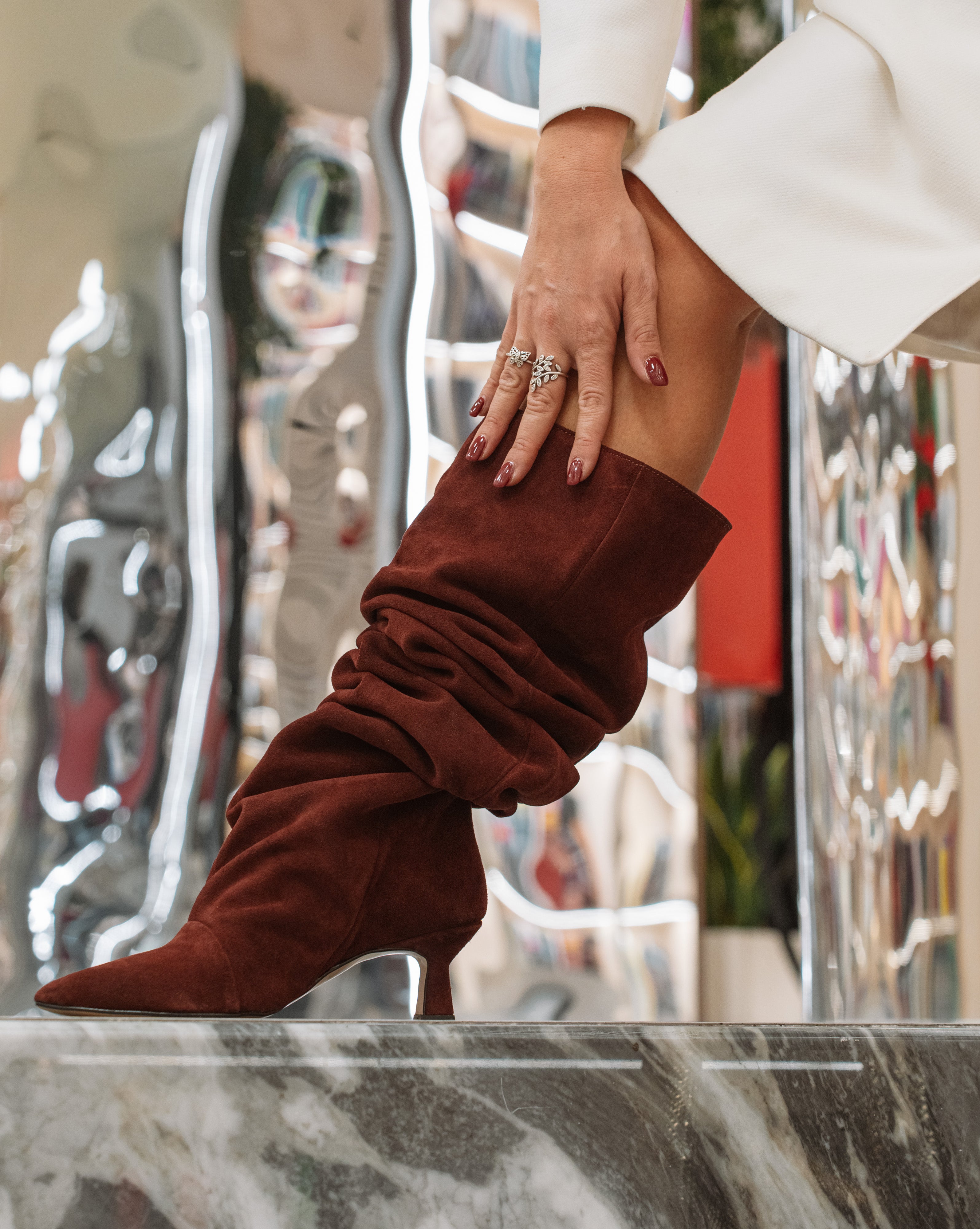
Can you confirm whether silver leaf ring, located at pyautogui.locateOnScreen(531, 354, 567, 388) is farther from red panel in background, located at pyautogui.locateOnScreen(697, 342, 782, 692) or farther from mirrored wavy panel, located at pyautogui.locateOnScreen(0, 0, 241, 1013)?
red panel in background, located at pyautogui.locateOnScreen(697, 342, 782, 692)

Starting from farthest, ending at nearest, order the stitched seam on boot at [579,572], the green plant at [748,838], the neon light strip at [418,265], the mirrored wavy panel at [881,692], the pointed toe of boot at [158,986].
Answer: the green plant at [748,838] → the neon light strip at [418,265] → the mirrored wavy panel at [881,692] → the stitched seam on boot at [579,572] → the pointed toe of boot at [158,986]

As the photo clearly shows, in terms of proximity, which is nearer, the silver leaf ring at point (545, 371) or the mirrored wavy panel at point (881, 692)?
the silver leaf ring at point (545, 371)

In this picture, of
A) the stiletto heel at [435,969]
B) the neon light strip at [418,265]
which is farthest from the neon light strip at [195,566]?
the stiletto heel at [435,969]

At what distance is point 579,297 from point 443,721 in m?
0.27

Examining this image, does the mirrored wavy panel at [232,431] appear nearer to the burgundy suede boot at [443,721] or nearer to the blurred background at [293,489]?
the blurred background at [293,489]

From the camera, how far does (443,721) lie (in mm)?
602

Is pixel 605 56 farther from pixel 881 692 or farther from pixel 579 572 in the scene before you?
pixel 881 692

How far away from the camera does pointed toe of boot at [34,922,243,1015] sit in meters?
0.53

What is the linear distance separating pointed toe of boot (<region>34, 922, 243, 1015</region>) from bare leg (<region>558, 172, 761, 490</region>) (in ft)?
1.20

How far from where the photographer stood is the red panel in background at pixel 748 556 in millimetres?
2184

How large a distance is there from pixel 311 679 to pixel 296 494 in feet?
1.08

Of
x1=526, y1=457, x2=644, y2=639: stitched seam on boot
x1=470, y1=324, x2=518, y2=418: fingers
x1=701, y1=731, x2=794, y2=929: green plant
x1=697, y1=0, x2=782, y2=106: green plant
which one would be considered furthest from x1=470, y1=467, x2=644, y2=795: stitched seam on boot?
x1=697, y1=0, x2=782, y2=106: green plant

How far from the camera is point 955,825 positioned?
159 cm

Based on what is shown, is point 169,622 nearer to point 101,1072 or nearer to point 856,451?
point 856,451
